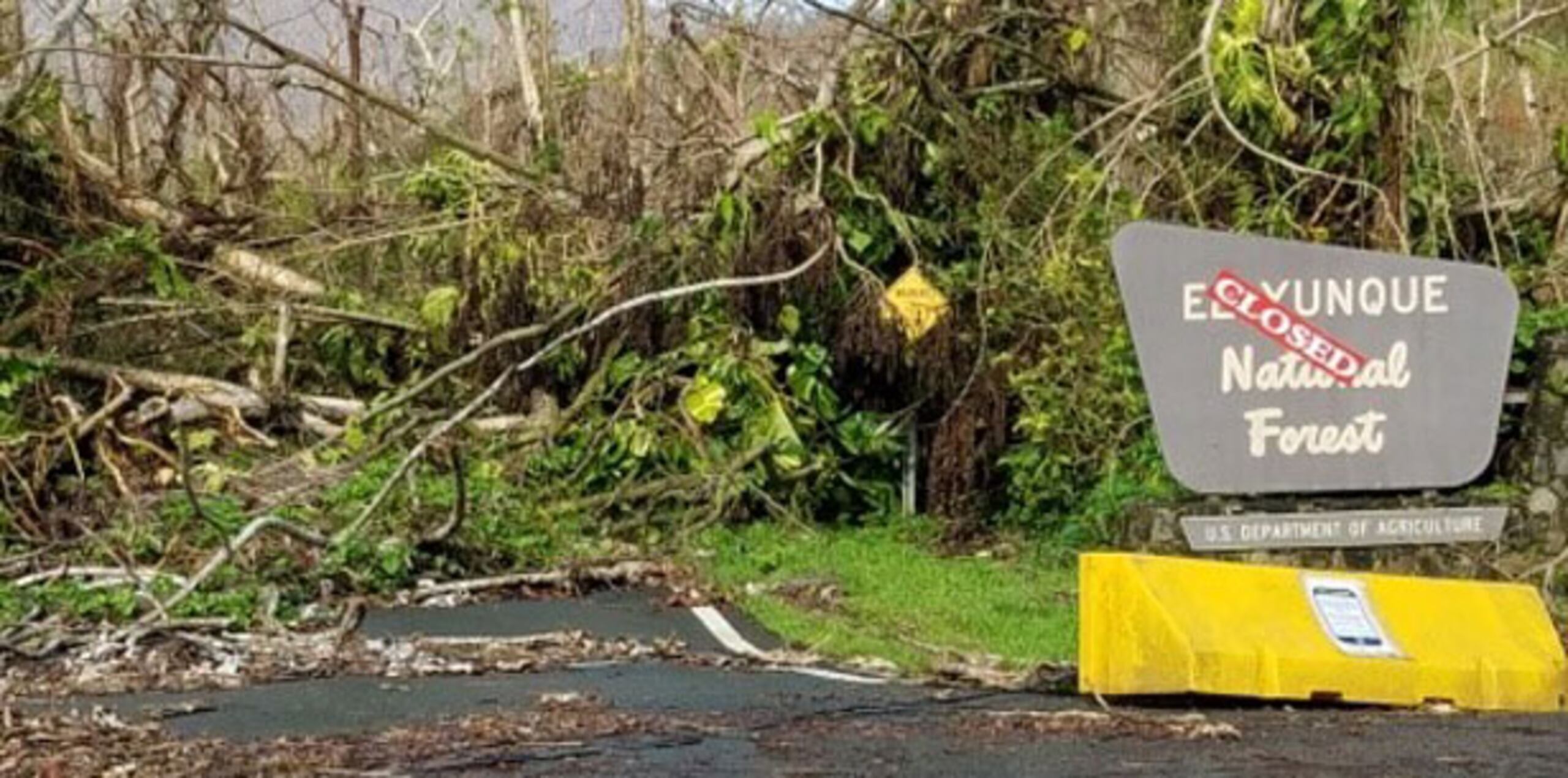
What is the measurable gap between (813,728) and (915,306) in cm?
741

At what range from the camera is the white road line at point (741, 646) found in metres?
8.28

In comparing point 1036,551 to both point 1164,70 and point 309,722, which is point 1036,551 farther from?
point 309,722

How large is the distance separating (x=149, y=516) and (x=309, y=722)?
5441 millimetres

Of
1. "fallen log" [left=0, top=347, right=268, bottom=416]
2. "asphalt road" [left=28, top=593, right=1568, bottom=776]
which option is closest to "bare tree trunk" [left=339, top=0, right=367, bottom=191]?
"fallen log" [left=0, top=347, right=268, bottom=416]

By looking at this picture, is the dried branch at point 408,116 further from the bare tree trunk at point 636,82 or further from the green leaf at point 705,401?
the green leaf at point 705,401

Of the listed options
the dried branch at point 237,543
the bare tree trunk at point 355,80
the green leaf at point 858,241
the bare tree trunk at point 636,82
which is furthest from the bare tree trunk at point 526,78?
the dried branch at point 237,543

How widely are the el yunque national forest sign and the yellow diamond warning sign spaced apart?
4957 mm

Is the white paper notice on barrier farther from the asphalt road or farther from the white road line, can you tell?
the white road line

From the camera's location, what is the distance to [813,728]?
673cm

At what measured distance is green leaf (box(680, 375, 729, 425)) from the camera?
542 inches

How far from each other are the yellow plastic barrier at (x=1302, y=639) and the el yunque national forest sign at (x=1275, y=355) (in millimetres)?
971

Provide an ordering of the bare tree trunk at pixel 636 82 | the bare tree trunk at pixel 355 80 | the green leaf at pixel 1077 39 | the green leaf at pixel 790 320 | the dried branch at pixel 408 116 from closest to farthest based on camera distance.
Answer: the green leaf at pixel 790 320
the green leaf at pixel 1077 39
the bare tree trunk at pixel 636 82
the dried branch at pixel 408 116
the bare tree trunk at pixel 355 80

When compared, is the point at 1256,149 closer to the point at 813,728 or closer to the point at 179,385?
the point at 813,728

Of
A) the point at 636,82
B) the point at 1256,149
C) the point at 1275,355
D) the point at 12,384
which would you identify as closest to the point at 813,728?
the point at 1275,355
